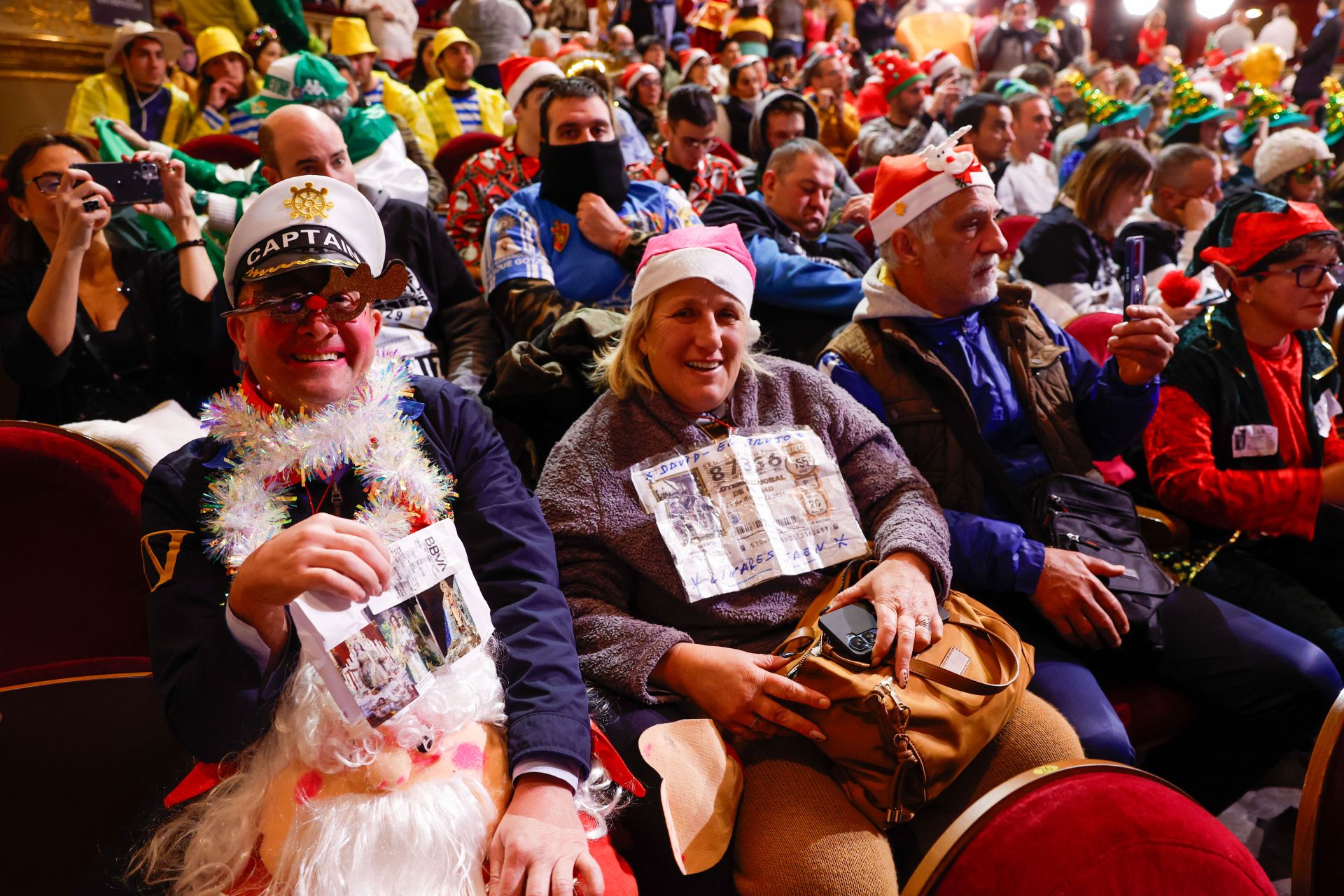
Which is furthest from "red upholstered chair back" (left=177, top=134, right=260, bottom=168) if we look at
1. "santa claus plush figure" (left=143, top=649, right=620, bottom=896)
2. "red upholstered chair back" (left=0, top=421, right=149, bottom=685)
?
"santa claus plush figure" (left=143, top=649, right=620, bottom=896)

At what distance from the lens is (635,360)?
1.92 m

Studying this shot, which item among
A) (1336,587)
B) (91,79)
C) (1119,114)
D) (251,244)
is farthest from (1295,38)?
(251,244)

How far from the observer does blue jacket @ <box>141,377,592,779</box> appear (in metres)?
1.22

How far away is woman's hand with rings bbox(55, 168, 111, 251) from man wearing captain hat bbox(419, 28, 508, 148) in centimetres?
361

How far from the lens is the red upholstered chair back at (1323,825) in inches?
46.6

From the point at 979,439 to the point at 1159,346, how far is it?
49 centimetres

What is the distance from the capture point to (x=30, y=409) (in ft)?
7.93

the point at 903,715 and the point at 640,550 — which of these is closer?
the point at 903,715

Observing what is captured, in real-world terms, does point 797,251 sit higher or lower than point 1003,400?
higher

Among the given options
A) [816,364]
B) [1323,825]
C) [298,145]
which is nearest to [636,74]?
[298,145]

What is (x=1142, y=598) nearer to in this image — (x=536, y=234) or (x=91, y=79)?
(x=536, y=234)

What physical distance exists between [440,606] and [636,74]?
5579 millimetres

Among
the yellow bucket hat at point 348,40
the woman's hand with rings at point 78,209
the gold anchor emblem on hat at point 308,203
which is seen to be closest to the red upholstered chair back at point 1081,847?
the gold anchor emblem on hat at point 308,203

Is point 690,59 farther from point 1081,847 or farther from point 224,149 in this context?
point 1081,847
